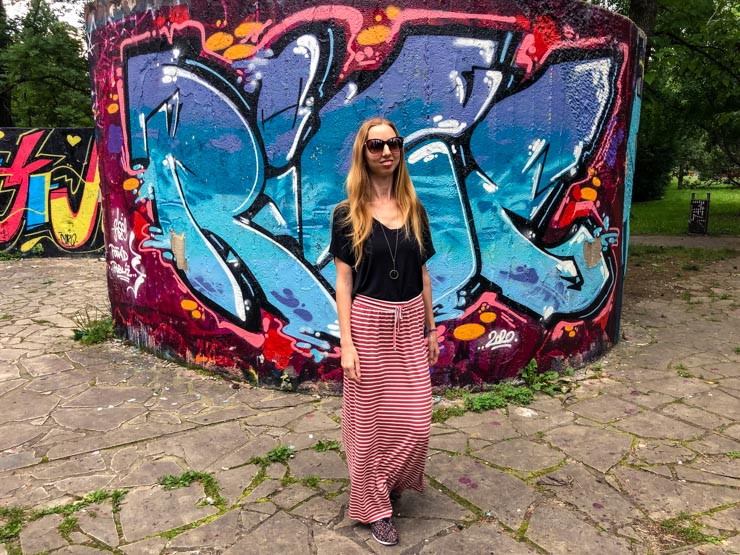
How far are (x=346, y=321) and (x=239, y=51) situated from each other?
8.56 feet

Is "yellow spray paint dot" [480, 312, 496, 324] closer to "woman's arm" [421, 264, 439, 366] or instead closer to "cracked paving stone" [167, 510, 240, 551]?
"woman's arm" [421, 264, 439, 366]

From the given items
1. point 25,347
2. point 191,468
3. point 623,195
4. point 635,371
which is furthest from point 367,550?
point 25,347

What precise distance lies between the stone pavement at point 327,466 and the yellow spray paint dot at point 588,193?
152 cm

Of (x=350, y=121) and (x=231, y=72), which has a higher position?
(x=231, y=72)

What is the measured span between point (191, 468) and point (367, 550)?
52.0 inches

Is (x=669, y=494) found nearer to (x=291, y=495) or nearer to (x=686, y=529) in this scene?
(x=686, y=529)

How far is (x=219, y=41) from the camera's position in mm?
4258

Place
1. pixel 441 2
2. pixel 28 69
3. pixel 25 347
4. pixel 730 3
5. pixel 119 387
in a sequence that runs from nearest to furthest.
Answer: pixel 441 2 < pixel 119 387 < pixel 25 347 < pixel 730 3 < pixel 28 69

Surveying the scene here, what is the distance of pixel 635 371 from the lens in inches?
195

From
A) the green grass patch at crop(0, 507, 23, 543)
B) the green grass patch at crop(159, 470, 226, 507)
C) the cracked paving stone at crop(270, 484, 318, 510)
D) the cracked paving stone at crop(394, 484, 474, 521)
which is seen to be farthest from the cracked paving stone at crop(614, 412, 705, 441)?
the green grass patch at crop(0, 507, 23, 543)

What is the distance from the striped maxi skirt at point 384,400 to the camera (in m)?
2.66

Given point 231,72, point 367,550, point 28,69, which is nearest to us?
point 367,550

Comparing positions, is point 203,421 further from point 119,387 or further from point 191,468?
point 119,387

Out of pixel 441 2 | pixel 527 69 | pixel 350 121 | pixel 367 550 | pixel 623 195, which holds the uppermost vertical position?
pixel 441 2
